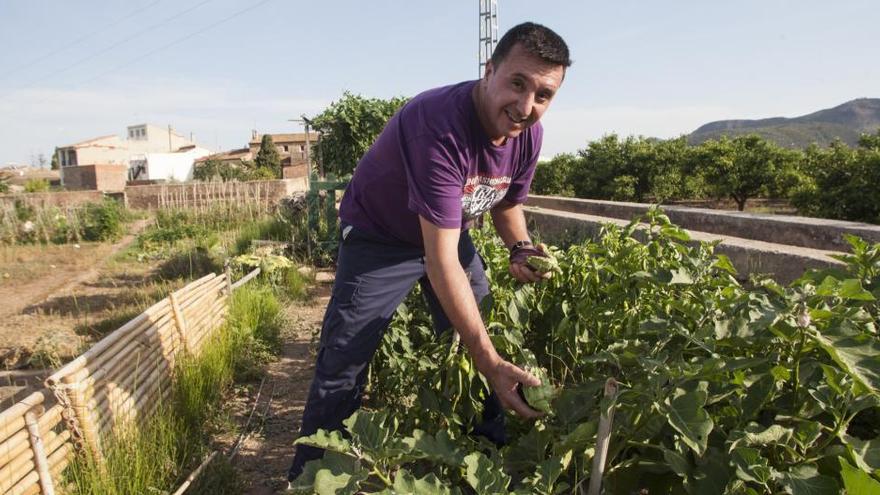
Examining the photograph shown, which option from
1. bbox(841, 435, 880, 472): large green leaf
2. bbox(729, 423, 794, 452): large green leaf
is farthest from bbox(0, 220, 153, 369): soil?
bbox(841, 435, 880, 472): large green leaf

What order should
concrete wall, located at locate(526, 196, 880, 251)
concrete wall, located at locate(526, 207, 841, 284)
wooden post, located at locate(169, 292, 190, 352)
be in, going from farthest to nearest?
concrete wall, located at locate(526, 196, 880, 251) → wooden post, located at locate(169, 292, 190, 352) → concrete wall, located at locate(526, 207, 841, 284)

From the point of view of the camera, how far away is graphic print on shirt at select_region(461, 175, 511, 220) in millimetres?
1921

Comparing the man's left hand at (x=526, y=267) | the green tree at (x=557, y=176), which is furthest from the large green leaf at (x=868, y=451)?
the green tree at (x=557, y=176)

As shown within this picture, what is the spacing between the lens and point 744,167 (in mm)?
16422

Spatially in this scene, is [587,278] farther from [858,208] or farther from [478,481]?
[858,208]

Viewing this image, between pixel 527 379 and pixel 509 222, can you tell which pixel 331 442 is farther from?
pixel 509 222

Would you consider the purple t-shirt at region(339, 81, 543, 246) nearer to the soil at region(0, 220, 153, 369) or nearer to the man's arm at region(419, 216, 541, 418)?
the man's arm at region(419, 216, 541, 418)

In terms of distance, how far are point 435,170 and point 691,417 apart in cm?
93

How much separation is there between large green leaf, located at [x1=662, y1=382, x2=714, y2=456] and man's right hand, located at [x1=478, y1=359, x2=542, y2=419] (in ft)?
1.06

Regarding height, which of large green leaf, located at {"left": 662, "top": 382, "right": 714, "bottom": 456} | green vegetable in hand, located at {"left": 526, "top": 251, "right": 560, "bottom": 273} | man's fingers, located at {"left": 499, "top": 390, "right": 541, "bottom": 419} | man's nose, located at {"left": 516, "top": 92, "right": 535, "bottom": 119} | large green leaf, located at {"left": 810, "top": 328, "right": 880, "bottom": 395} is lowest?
man's fingers, located at {"left": 499, "top": 390, "right": 541, "bottom": 419}

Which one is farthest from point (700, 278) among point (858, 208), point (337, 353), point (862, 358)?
point (858, 208)

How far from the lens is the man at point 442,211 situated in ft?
5.22

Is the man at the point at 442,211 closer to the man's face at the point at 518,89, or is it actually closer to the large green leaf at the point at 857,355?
the man's face at the point at 518,89

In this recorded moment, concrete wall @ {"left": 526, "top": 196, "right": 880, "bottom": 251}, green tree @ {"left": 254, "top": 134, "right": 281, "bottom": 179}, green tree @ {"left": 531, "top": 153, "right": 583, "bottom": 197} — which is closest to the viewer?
concrete wall @ {"left": 526, "top": 196, "right": 880, "bottom": 251}
